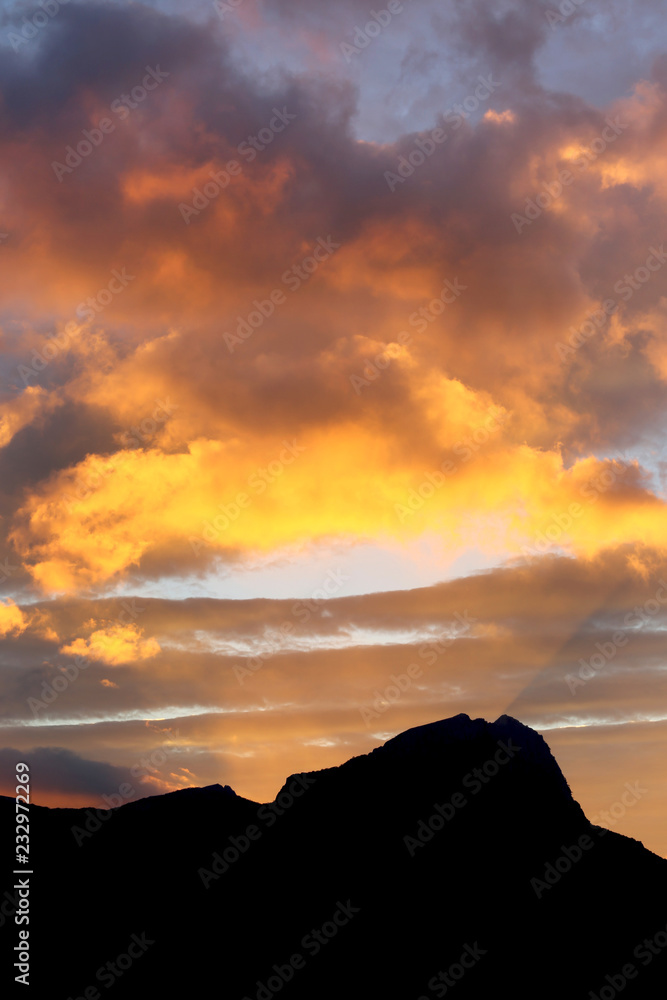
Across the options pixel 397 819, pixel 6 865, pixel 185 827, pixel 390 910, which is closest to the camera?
pixel 6 865

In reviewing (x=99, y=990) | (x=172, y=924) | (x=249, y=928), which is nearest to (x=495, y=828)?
(x=249, y=928)

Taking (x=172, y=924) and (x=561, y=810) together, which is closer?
(x=172, y=924)

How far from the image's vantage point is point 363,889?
98.6m

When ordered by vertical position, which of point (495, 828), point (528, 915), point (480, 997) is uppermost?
point (495, 828)

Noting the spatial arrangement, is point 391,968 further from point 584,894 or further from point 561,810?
point 561,810

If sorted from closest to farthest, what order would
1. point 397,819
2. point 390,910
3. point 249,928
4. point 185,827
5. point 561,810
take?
point 249,928, point 390,910, point 185,827, point 397,819, point 561,810

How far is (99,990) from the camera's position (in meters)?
76.3

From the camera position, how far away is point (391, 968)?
285ft

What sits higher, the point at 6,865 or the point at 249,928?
the point at 6,865

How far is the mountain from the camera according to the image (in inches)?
3258

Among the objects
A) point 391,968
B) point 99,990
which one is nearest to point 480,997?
point 391,968

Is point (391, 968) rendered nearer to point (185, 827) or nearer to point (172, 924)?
point (172, 924)

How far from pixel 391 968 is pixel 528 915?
69.6 feet

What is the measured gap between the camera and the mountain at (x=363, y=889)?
8275 centimetres
